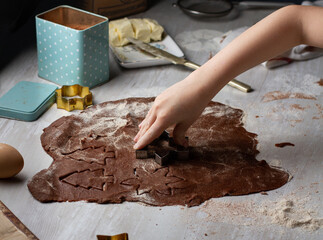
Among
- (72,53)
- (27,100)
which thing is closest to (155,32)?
(72,53)

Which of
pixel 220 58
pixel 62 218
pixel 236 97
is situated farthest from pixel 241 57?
pixel 62 218

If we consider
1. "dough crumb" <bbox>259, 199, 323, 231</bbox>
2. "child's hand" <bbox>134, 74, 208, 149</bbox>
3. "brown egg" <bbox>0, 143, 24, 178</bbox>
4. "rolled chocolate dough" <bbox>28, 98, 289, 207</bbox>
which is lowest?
"rolled chocolate dough" <bbox>28, 98, 289, 207</bbox>

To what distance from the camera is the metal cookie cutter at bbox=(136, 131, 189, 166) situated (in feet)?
3.61

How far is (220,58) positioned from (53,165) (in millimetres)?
471

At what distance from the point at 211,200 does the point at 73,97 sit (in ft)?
1.78

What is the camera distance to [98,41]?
137 centimetres

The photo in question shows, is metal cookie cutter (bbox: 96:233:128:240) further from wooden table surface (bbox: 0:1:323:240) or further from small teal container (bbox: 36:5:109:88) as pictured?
small teal container (bbox: 36:5:109:88)

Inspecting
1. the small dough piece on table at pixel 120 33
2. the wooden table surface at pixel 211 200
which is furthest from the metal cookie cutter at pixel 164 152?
the small dough piece on table at pixel 120 33

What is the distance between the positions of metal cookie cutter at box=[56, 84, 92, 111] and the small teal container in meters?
0.05

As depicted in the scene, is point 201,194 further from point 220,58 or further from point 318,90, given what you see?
point 318,90

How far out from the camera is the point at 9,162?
1.00 m

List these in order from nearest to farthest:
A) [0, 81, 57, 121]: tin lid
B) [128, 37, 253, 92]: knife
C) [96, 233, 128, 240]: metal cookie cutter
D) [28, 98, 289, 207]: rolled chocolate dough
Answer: [96, 233, 128, 240]: metal cookie cutter, [28, 98, 289, 207]: rolled chocolate dough, [0, 81, 57, 121]: tin lid, [128, 37, 253, 92]: knife

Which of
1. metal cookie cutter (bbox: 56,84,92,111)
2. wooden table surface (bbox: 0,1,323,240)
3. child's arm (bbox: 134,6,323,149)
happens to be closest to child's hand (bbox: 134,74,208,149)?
child's arm (bbox: 134,6,323,149)

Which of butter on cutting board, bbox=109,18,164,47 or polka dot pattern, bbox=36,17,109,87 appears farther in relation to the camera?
butter on cutting board, bbox=109,18,164,47
